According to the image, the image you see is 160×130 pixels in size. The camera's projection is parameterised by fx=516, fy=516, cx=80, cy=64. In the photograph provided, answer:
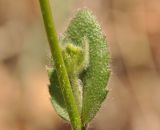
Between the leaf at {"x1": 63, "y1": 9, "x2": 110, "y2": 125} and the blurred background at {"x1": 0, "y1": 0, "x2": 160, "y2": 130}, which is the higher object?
the leaf at {"x1": 63, "y1": 9, "x2": 110, "y2": 125}

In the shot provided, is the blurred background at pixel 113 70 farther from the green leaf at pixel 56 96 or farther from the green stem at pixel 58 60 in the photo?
the green stem at pixel 58 60

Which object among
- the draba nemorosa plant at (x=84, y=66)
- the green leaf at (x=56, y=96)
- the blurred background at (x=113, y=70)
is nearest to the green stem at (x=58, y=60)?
the draba nemorosa plant at (x=84, y=66)

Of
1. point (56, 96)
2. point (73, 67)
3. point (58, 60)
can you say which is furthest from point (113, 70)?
point (58, 60)

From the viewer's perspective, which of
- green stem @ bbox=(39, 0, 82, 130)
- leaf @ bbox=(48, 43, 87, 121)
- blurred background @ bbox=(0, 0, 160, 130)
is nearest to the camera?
green stem @ bbox=(39, 0, 82, 130)

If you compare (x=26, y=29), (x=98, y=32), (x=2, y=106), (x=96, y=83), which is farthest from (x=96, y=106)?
(x=26, y=29)

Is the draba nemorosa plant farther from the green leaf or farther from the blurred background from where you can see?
the blurred background

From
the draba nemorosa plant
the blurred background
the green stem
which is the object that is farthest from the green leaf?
the blurred background

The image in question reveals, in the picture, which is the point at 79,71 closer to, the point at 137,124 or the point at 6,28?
the point at 137,124
